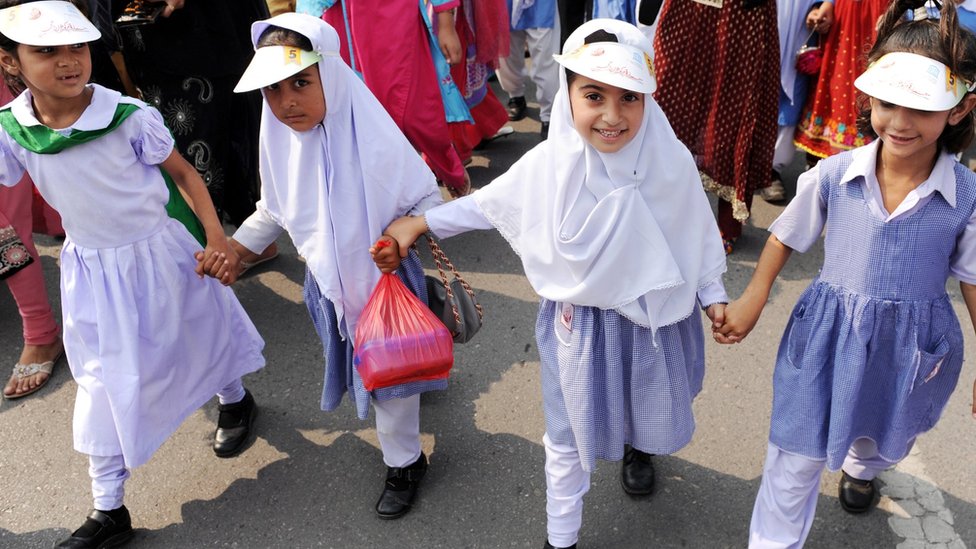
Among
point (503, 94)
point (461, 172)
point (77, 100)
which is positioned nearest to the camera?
point (77, 100)

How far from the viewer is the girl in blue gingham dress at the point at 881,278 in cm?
205

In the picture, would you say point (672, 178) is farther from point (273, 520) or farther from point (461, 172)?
point (461, 172)

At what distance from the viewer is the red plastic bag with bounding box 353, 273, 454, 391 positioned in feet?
7.85

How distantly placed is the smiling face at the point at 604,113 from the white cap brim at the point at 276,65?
2.38ft

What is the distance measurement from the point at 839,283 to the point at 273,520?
194 cm

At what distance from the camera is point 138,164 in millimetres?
2701

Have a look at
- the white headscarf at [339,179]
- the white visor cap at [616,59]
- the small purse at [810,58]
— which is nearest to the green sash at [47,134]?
the white headscarf at [339,179]

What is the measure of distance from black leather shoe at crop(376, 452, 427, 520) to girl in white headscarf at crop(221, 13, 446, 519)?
1.09 feet

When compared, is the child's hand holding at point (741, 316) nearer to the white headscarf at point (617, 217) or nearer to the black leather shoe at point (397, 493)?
the white headscarf at point (617, 217)

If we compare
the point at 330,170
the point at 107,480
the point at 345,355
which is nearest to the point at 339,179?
the point at 330,170

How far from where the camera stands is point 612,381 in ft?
7.70

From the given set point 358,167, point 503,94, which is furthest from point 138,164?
point 503,94

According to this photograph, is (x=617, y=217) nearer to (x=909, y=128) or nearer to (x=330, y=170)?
(x=909, y=128)

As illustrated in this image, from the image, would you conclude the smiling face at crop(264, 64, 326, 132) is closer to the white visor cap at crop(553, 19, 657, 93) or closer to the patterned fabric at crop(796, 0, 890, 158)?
the white visor cap at crop(553, 19, 657, 93)
